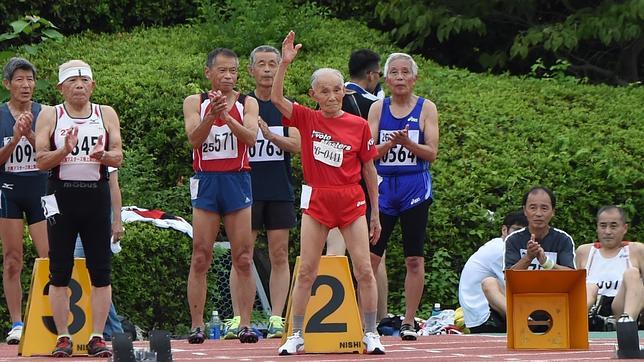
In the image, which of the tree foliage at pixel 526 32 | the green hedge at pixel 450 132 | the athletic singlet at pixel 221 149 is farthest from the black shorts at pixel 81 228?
the tree foliage at pixel 526 32

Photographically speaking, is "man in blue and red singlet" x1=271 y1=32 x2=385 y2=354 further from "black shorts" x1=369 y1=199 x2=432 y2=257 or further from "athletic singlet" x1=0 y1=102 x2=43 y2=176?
"athletic singlet" x1=0 y1=102 x2=43 y2=176

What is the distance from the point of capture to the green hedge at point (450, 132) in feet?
50.9

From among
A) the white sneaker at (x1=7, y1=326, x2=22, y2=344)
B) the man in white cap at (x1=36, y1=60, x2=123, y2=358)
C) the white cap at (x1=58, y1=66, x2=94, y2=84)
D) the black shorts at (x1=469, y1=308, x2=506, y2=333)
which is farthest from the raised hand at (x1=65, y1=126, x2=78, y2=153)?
the black shorts at (x1=469, y1=308, x2=506, y2=333)

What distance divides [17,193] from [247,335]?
2.10 m

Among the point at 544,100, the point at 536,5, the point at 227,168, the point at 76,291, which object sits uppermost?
the point at 536,5

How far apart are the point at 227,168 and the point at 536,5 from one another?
31.8ft

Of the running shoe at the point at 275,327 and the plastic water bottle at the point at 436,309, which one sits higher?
the plastic water bottle at the point at 436,309

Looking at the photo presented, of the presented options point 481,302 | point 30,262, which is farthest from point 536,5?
point 30,262

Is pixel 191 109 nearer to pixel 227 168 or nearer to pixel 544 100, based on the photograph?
pixel 227 168

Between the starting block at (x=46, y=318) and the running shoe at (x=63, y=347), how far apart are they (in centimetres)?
21

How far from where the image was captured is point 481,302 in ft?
45.9

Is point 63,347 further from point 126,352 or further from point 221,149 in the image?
point 221,149

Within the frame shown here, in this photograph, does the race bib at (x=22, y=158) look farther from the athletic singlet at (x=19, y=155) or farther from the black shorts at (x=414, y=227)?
the black shorts at (x=414, y=227)

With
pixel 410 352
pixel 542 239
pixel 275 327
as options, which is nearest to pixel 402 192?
pixel 542 239
